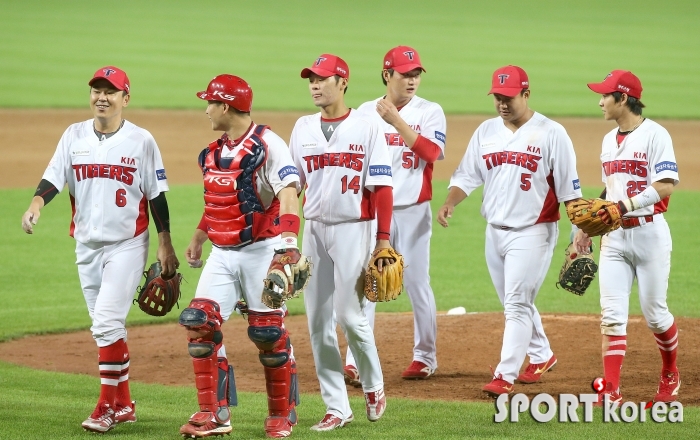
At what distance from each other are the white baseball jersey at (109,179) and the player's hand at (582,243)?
2784 millimetres

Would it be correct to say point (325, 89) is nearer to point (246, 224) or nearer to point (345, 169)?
point (345, 169)

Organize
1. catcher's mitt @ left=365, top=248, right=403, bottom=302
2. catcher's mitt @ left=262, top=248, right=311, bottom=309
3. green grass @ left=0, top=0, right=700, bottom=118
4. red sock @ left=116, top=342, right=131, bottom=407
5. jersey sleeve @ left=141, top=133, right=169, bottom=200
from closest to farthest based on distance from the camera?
catcher's mitt @ left=262, top=248, right=311, bottom=309
catcher's mitt @ left=365, top=248, right=403, bottom=302
red sock @ left=116, top=342, right=131, bottom=407
jersey sleeve @ left=141, top=133, right=169, bottom=200
green grass @ left=0, top=0, right=700, bottom=118

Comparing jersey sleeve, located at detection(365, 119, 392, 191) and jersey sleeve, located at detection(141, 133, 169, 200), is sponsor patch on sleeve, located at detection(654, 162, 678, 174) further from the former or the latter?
jersey sleeve, located at detection(141, 133, 169, 200)

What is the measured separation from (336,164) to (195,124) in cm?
1735

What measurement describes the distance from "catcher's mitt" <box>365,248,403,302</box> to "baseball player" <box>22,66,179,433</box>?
120 cm

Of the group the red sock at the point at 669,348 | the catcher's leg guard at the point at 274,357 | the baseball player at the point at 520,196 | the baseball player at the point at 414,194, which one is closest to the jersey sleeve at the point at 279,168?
the catcher's leg guard at the point at 274,357

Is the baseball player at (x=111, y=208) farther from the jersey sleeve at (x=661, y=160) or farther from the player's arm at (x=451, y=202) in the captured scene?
the jersey sleeve at (x=661, y=160)

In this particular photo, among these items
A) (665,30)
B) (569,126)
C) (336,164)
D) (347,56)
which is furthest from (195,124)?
(665,30)

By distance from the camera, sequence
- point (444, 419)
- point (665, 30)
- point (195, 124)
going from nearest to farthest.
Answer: point (444, 419) < point (195, 124) < point (665, 30)

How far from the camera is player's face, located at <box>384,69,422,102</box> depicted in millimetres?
7965

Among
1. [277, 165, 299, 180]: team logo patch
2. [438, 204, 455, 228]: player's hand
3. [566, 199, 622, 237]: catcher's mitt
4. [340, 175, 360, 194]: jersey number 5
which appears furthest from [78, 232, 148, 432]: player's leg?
[566, 199, 622, 237]: catcher's mitt

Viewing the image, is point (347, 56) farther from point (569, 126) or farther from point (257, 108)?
point (569, 126)

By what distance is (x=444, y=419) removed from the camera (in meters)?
6.41

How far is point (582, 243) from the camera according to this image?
735 cm
